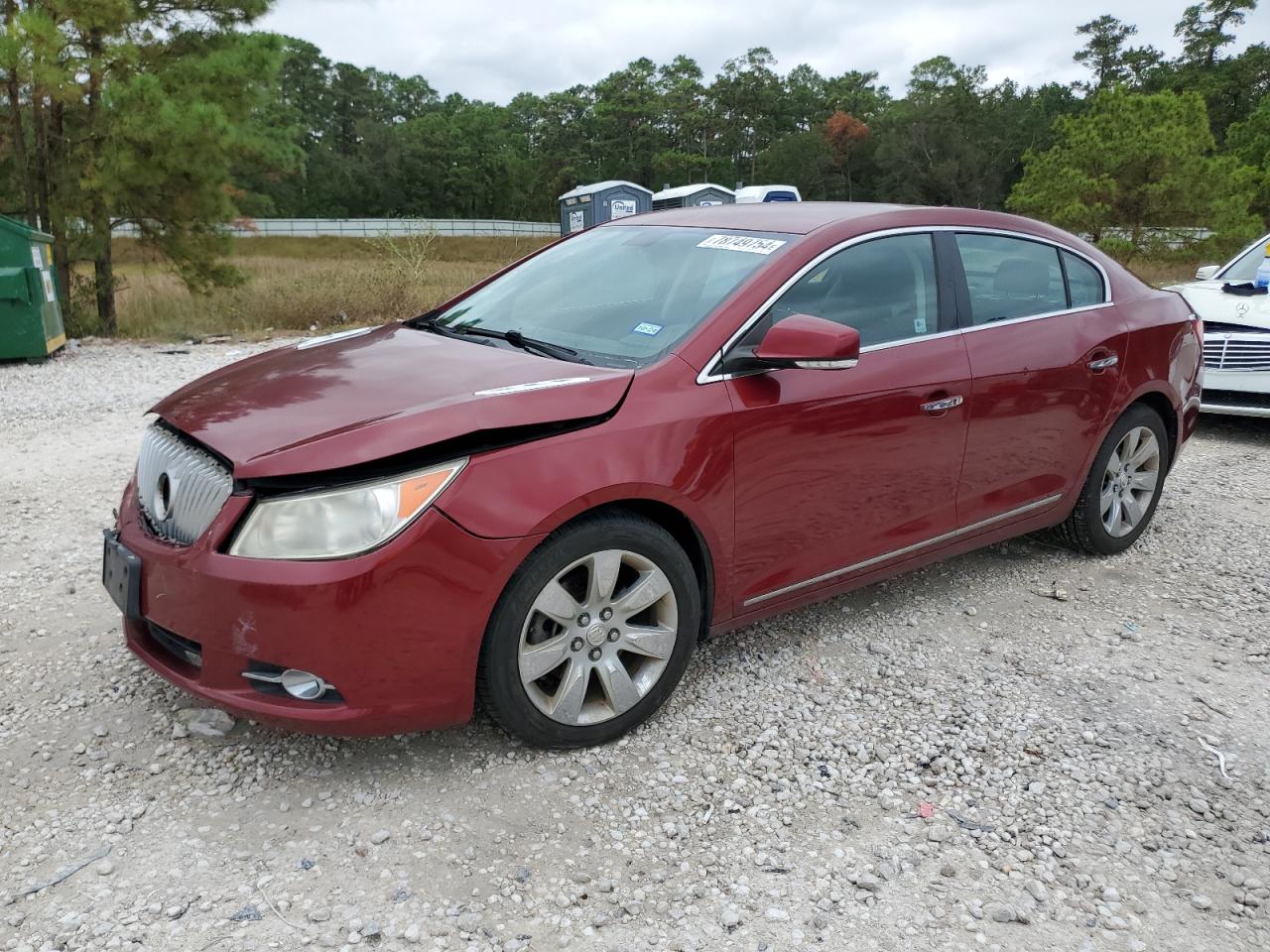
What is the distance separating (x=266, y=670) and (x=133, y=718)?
0.89 meters

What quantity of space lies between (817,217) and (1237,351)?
5.23m

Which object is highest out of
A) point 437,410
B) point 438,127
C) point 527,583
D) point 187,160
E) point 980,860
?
point 438,127

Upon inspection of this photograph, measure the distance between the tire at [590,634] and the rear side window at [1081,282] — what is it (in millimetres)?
2497

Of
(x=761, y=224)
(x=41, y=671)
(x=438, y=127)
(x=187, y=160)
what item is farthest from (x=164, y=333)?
(x=438, y=127)

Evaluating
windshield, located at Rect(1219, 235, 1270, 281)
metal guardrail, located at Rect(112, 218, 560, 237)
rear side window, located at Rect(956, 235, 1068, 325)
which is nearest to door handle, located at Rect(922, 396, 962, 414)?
rear side window, located at Rect(956, 235, 1068, 325)

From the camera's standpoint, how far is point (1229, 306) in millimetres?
7410

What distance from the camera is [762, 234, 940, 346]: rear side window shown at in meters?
3.34

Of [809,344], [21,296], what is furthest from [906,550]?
[21,296]

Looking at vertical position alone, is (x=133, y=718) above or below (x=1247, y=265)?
below

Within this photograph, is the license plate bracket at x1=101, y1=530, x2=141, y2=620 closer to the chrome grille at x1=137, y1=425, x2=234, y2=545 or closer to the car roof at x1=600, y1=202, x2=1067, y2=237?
Answer: the chrome grille at x1=137, y1=425, x2=234, y2=545

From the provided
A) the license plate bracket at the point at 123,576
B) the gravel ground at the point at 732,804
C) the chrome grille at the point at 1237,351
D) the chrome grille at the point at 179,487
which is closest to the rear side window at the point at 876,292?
the gravel ground at the point at 732,804

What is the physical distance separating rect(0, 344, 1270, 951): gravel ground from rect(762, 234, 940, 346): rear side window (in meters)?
1.24

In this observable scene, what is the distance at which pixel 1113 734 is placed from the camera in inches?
123

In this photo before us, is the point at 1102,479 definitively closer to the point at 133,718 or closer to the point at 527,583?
the point at 527,583
